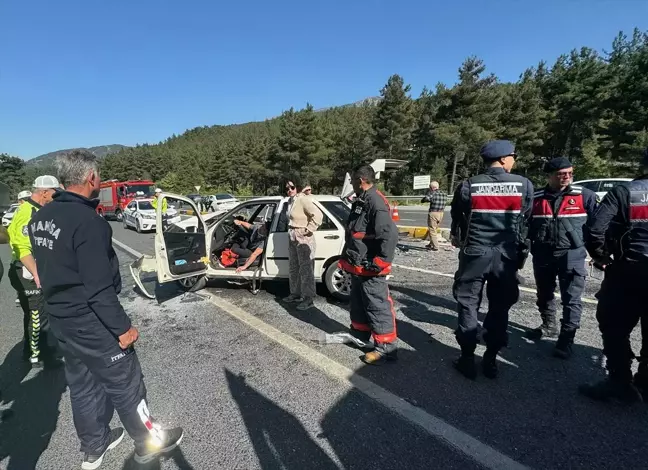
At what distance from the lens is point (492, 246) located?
285 centimetres

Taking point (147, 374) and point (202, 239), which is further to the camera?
point (202, 239)

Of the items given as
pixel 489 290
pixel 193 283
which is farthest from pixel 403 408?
pixel 193 283

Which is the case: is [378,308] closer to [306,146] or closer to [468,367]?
[468,367]

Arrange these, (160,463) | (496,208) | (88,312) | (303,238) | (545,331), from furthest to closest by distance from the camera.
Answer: (303,238) → (545,331) → (496,208) → (160,463) → (88,312)

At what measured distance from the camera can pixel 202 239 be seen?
16.9 ft

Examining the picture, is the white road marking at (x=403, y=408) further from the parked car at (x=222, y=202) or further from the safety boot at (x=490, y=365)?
the parked car at (x=222, y=202)

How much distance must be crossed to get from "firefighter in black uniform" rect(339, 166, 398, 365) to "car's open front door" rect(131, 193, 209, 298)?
2576 mm

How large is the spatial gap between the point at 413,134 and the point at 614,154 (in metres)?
17.9

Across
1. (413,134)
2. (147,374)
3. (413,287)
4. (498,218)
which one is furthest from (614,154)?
(147,374)

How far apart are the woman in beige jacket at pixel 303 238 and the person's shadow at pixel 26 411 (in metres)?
2.62

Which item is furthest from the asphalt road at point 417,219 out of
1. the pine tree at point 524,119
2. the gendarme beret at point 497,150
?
the pine tree at point 524,119

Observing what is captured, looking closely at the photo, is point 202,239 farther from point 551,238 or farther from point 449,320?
point 551,238

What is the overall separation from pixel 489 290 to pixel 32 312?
4197 mm

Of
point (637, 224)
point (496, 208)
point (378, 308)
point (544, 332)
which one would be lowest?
point (544, 332)
